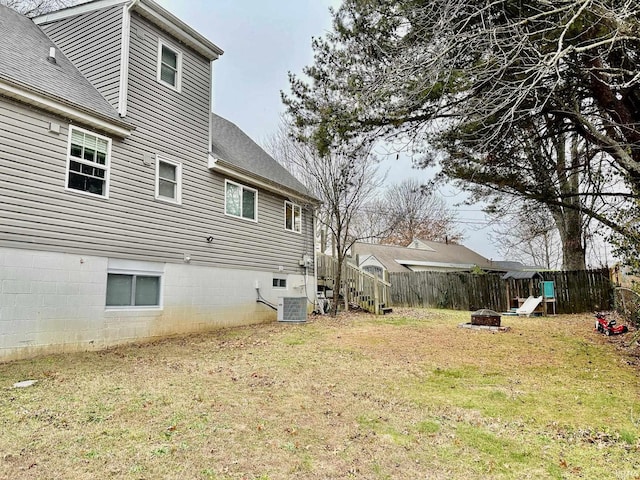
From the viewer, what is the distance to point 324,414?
4.14 meters

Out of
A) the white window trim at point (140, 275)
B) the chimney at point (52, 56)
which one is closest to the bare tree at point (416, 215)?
the white window trim at point (140, 275)

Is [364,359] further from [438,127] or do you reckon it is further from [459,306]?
[459,306]

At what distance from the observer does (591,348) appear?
7.57m

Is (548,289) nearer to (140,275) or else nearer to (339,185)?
(339,185)

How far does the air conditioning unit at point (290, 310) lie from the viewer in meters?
11.4

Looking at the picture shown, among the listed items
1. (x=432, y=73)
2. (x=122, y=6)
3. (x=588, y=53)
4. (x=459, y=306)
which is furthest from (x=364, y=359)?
(x=459, y=306)

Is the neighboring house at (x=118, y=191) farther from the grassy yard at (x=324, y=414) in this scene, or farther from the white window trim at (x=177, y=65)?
the grassy yard at (x=324, y=414)

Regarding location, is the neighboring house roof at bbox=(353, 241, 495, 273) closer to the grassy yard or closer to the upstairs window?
the upstairs window

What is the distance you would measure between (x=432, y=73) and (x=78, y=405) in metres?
6.27

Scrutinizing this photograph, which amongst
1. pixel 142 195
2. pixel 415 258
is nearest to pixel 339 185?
pixel 142 195

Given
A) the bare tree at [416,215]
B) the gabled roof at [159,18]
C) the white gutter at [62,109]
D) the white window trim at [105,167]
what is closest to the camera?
the white gutter at [62,109]

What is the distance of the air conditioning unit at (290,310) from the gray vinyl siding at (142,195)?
121cm

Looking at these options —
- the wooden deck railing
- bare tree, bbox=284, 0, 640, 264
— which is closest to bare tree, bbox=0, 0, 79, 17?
bare tree, bbox=284, 0, 640, 264

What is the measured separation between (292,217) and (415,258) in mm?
15842
